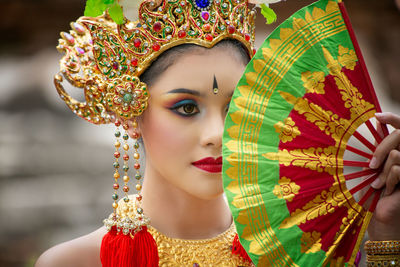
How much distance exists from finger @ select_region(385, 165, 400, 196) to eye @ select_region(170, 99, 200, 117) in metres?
0.62

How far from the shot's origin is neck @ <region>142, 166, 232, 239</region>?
1747 mm

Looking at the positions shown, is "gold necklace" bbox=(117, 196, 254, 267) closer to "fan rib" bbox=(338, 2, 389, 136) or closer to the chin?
the chin

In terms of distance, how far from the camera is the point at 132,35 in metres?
1.66

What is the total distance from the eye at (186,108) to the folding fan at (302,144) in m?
0.24

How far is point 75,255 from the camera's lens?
1688 millimetres

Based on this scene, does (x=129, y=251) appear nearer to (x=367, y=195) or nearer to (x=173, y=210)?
(x=173, y=210)

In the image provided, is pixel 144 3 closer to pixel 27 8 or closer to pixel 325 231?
pixel 325 231

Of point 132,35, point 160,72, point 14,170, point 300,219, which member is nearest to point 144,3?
point 132,35

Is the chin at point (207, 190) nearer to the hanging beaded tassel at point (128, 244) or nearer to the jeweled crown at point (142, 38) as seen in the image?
the hanging beaded tassel at point (128, 244)

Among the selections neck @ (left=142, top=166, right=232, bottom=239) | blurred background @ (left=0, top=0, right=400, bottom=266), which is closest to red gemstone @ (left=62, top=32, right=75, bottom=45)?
neck @ (left=142, top=166, right=232, bottom=239)

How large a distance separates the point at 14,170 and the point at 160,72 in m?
2.99

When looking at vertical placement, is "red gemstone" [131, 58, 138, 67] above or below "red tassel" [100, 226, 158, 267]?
above

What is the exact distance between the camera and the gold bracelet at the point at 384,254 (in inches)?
54.5

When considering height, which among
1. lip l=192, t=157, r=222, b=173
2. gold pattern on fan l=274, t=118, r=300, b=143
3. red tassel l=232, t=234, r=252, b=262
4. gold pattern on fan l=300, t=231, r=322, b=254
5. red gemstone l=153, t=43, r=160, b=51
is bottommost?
red tassel l=232, t=234, r=252, b=262
